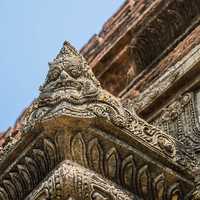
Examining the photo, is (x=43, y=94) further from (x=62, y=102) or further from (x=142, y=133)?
(x=142, y=133)

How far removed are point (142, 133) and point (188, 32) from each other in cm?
289

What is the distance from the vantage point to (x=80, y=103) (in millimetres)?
5281

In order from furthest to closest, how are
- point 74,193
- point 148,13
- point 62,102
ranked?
1. point 148,13
2. point 62,102
3. point 74,193

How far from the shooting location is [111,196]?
4.99 metres

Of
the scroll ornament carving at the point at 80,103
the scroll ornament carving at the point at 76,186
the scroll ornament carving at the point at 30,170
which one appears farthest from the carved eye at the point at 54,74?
the scroll ornament carving at the point at 76,186

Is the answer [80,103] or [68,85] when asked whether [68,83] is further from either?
[80,103]

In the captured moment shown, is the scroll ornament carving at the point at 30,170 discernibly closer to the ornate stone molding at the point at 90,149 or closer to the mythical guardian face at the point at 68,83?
the ornate stone molding at the point at 90,149

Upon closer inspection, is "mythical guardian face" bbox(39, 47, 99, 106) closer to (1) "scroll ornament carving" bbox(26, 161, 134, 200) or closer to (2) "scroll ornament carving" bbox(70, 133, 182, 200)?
(2) "scroll ornament carving" bbox(70, 133, 182, 200)

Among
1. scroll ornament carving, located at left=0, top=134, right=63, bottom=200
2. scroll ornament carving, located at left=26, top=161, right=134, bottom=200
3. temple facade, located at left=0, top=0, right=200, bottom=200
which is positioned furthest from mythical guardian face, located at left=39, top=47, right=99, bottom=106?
scroll ornament carving, located at left=26, top=161, right=134, bottom=200

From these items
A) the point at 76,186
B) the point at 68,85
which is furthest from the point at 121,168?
the point at 68,85

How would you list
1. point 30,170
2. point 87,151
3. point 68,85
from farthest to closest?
point 68,85
point 30,170
point 87,151

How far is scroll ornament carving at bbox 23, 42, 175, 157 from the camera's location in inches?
206

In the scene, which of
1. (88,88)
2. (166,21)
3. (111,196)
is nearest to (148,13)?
(166,21)

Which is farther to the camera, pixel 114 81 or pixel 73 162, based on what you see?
pixel 114 81
